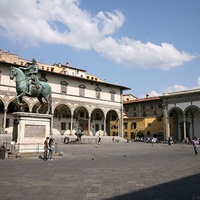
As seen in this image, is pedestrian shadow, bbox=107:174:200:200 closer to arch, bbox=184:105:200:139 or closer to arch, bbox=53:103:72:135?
arch, bbox=53:103:72:135

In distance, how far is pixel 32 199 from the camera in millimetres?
4988

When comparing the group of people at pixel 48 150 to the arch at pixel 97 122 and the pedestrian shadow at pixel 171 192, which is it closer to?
the pedestrian shadow at pixel 171 192

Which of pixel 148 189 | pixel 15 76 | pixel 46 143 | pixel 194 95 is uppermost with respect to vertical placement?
pixel 194 95

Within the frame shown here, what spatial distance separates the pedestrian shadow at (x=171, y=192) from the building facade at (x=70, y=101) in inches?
1096

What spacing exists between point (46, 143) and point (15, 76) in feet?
14.6

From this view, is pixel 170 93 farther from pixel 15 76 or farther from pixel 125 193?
pixel 125 193

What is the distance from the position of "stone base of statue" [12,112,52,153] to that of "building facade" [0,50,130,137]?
1901 cm

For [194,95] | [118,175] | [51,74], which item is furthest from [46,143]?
[194,95]

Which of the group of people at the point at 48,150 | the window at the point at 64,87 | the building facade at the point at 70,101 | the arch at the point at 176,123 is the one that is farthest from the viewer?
the arch at the point at 176,123

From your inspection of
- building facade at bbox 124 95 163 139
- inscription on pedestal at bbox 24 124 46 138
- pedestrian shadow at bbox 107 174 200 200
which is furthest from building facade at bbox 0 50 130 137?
pedestrian shadow at bbox 107 174 200 200

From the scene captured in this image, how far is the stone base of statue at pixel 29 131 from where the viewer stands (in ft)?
42.2

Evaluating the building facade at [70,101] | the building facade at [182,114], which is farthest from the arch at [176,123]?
the building facade at [70,101]

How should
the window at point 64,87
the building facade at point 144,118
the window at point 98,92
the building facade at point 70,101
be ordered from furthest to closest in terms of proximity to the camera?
1. the building facade at point 144,118
2. the window at point 98,92
3. the window at point 64,87
4. the building facade at point 70,101

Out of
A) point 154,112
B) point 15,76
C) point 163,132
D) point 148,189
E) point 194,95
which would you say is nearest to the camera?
point 148,189
